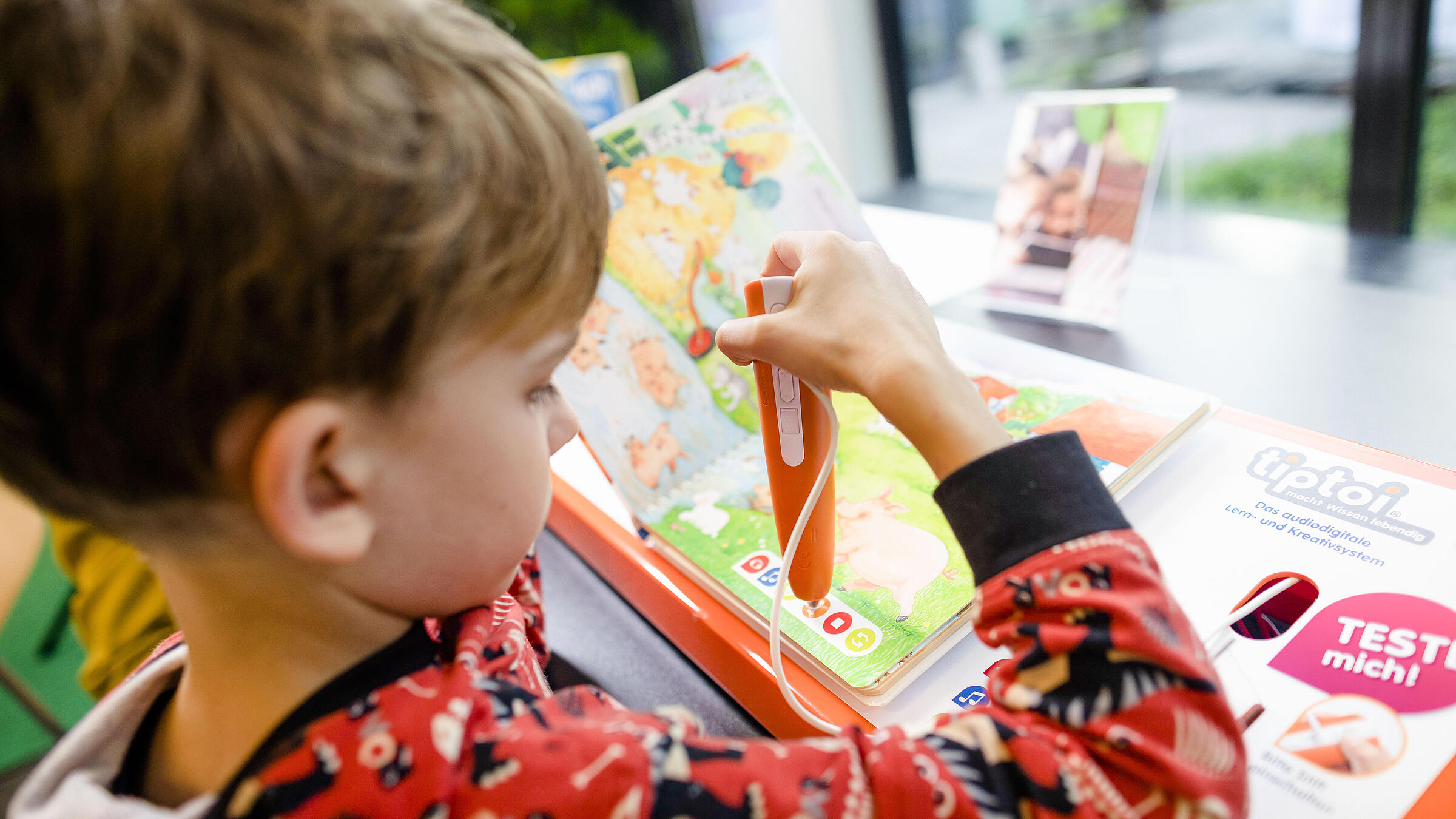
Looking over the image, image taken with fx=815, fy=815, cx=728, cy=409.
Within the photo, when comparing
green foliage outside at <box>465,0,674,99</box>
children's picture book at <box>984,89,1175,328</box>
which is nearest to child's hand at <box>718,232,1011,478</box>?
children's picture book at <box>984,89,1175,328</box>

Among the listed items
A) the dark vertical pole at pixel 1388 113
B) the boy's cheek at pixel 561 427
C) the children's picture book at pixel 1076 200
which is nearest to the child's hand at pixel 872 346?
the boy's cheek at pixel 561 427

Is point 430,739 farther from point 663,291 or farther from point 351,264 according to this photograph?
point 663,291

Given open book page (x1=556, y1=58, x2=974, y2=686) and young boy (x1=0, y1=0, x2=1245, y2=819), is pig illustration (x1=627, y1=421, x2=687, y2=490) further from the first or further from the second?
young boy (x1=0, y1=0, x2=1245, y2=819)

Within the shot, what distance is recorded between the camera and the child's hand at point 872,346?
0.41 metres

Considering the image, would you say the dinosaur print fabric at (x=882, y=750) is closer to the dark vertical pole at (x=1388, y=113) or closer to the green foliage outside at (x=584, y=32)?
the dark vertical pole at (x=1388, y=113)

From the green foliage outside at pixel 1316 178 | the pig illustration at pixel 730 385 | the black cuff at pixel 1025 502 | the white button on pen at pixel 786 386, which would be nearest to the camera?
the black cuff at pixel 1025 502

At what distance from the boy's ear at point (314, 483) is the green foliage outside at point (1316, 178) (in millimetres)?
1057

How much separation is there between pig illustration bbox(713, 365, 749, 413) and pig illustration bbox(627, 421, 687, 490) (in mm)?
62

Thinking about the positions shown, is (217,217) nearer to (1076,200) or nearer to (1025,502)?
(1025,502)

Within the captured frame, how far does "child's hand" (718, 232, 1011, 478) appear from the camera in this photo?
0.41 m

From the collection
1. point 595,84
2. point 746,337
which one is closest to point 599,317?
point 746,337

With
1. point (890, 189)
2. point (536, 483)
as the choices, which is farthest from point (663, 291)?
point (890, 189)

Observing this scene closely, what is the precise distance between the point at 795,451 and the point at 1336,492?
35cm

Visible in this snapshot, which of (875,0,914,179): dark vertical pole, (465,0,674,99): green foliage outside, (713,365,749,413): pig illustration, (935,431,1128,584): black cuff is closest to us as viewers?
(935,431,1128,584): black cuff
